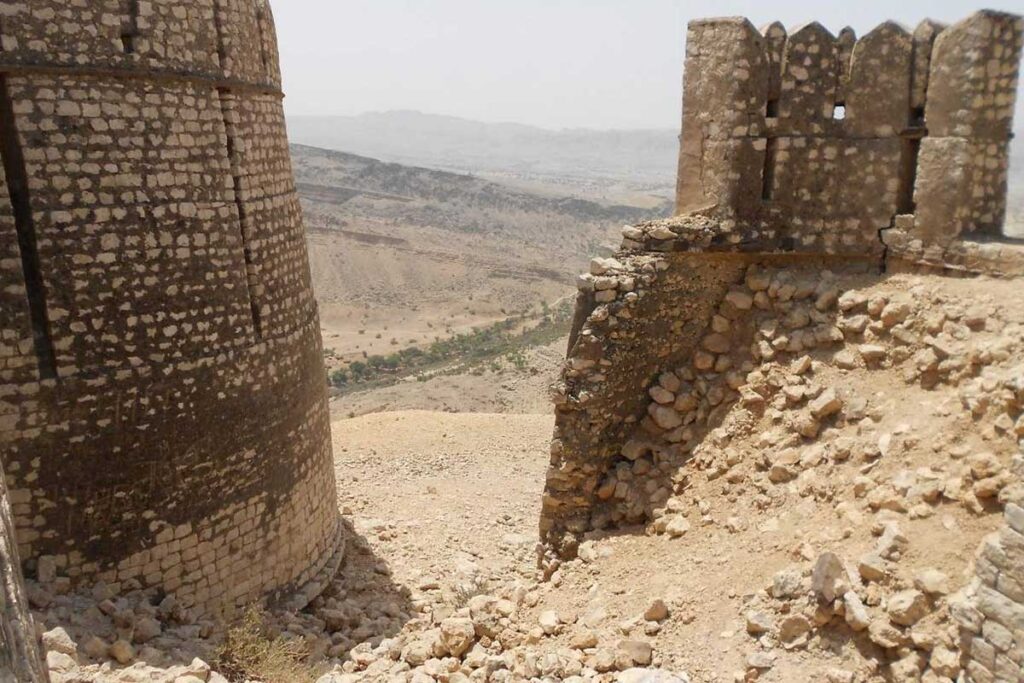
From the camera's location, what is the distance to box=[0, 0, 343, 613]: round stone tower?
201 inches

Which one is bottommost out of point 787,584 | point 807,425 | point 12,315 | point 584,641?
point 584,641

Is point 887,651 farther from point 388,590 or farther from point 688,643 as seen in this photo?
point 388,590

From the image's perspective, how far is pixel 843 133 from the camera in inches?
240

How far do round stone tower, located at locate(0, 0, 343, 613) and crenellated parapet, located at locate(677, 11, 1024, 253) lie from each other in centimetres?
355

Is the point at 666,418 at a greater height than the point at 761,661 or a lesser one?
greater

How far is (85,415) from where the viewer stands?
17.7 ft

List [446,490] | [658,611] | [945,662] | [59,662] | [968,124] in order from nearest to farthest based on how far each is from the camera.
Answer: [945,662] < [59,662] < [658,611] < [968,124] < [446,490]

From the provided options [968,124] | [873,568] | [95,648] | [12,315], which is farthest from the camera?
[968,124]

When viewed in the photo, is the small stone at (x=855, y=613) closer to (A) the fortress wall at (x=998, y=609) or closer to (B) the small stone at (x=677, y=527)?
(A) the fortress wall at (x=998, y=609)

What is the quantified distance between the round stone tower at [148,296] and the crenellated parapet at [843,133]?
11.7ft

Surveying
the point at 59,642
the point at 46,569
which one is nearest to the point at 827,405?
the point at 59,642

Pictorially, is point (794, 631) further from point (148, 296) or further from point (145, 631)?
point (148, 296)

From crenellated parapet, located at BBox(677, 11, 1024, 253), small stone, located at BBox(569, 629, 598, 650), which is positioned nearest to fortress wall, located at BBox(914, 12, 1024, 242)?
crenellated parapet, located at BBox(677, 11, 1024, 253)

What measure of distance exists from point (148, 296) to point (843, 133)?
17.3 feet
